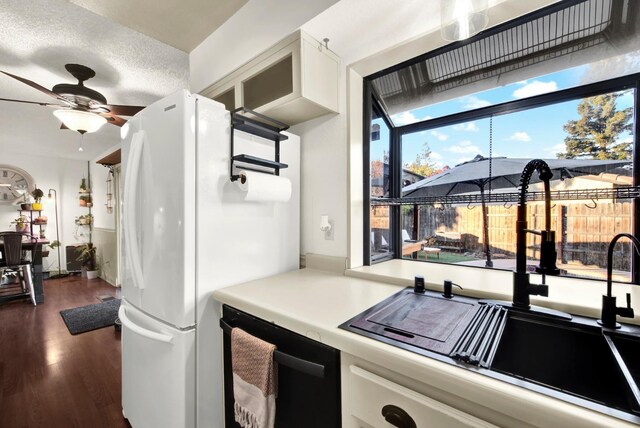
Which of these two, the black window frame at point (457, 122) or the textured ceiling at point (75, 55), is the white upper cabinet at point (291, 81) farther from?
the textured ceiling at point (75, 55)

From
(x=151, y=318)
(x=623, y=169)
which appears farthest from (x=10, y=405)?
(x=623, y=169)

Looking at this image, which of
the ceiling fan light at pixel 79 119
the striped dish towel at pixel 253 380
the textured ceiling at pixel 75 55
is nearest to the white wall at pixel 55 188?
the textured ceiling at pixel 75 55

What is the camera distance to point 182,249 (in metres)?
1.17

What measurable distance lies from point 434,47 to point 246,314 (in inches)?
63.6

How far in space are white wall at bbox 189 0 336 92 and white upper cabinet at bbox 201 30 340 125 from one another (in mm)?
96

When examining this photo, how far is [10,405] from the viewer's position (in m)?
1.80

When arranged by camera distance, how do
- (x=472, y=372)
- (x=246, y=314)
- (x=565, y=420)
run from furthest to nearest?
(x=246, y=314)
(x=472, y=372)
(x=565, y=420)

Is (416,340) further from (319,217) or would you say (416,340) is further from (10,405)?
(10,405)

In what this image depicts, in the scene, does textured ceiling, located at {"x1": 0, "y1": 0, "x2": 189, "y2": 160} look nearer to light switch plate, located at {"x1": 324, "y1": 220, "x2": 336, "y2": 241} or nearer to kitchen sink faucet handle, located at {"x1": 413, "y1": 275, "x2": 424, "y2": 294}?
light switch plate, located at {"x1": 324, "y1": 220, "x2": 336, "y2": 241}

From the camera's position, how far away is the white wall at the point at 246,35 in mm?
1416

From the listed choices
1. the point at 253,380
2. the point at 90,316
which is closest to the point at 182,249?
the point at 253,380

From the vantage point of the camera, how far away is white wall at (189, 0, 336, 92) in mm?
1416

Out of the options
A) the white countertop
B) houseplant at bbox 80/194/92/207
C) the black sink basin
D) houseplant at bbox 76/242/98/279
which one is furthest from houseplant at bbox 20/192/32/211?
the black sink basin

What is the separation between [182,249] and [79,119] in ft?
7.93
